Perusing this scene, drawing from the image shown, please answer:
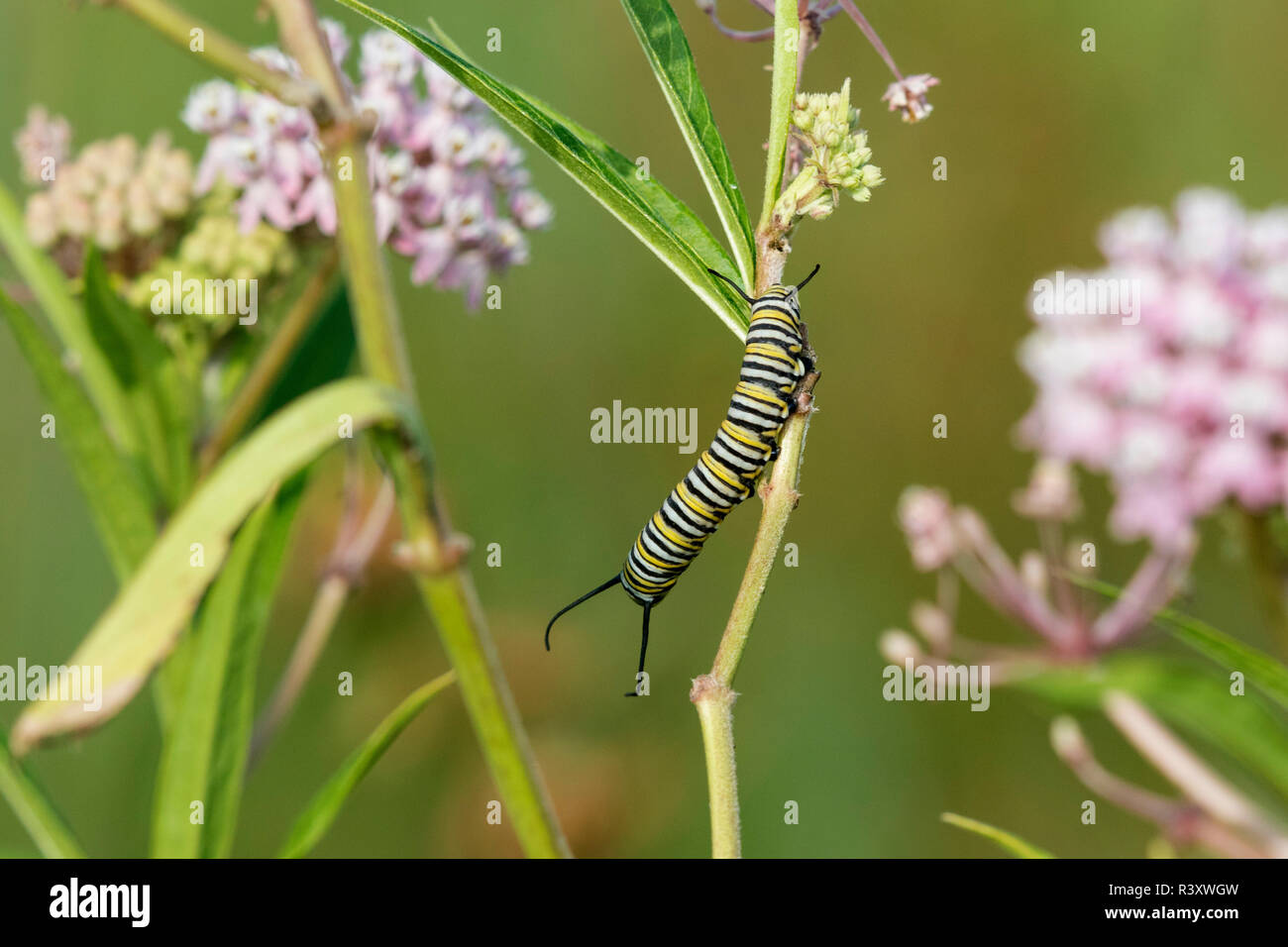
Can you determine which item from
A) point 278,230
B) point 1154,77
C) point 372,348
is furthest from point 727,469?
point 1154,77

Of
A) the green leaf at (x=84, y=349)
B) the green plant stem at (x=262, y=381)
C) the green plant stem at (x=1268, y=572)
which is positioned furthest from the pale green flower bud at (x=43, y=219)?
the green plant stem at (x=1268, y=572)

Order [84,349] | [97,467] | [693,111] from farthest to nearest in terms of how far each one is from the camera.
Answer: [84,349] < [97,467] < [693,111]

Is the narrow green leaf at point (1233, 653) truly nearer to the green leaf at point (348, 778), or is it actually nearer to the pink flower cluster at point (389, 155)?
the green leaf at point (348, 778)

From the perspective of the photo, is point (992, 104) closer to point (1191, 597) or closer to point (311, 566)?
point (311, 566)

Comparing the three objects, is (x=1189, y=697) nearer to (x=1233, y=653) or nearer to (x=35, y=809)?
(x=1233, y=653)
